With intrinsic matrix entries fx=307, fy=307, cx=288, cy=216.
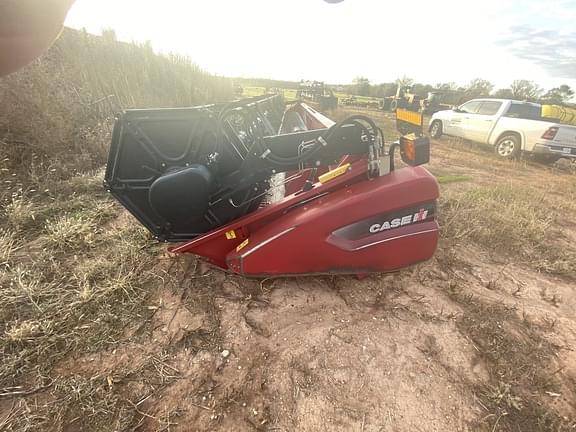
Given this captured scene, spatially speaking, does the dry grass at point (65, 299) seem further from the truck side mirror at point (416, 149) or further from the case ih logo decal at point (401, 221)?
the truck side mirror at point (416, 149)

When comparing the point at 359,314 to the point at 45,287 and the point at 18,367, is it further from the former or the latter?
the point at 45,287

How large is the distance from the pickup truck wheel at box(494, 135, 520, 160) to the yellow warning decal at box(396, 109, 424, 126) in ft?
23.0

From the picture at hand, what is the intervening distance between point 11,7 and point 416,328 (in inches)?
94.2

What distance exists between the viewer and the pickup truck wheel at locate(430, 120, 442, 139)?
34.4 feet

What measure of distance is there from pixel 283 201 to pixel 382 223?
737 mm

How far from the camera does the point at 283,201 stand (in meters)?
2.33

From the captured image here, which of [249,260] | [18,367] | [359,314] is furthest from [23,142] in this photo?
[359,314]

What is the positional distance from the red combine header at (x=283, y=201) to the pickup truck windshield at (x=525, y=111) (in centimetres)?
754

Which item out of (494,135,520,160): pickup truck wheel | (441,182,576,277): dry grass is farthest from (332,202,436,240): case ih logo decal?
(494,135,520,160): pickup truck wheel

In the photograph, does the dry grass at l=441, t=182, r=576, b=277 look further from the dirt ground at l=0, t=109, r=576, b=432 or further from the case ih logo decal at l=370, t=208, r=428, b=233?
the case ih logo decal at l=370, t=208, r=428, b=233

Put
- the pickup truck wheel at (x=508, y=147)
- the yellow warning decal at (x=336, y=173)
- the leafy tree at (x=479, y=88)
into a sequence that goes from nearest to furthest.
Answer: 1. the yellow warning decal at (x=336, y=173)
2. the pickup truck wheel at (x=508, y=147)
3. the leafy tree at (x=479, y=88)

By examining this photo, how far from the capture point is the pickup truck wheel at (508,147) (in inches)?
305

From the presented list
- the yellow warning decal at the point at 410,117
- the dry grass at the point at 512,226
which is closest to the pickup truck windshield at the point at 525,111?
the dry grass at the point at 512,226

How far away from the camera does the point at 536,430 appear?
1551 mm
